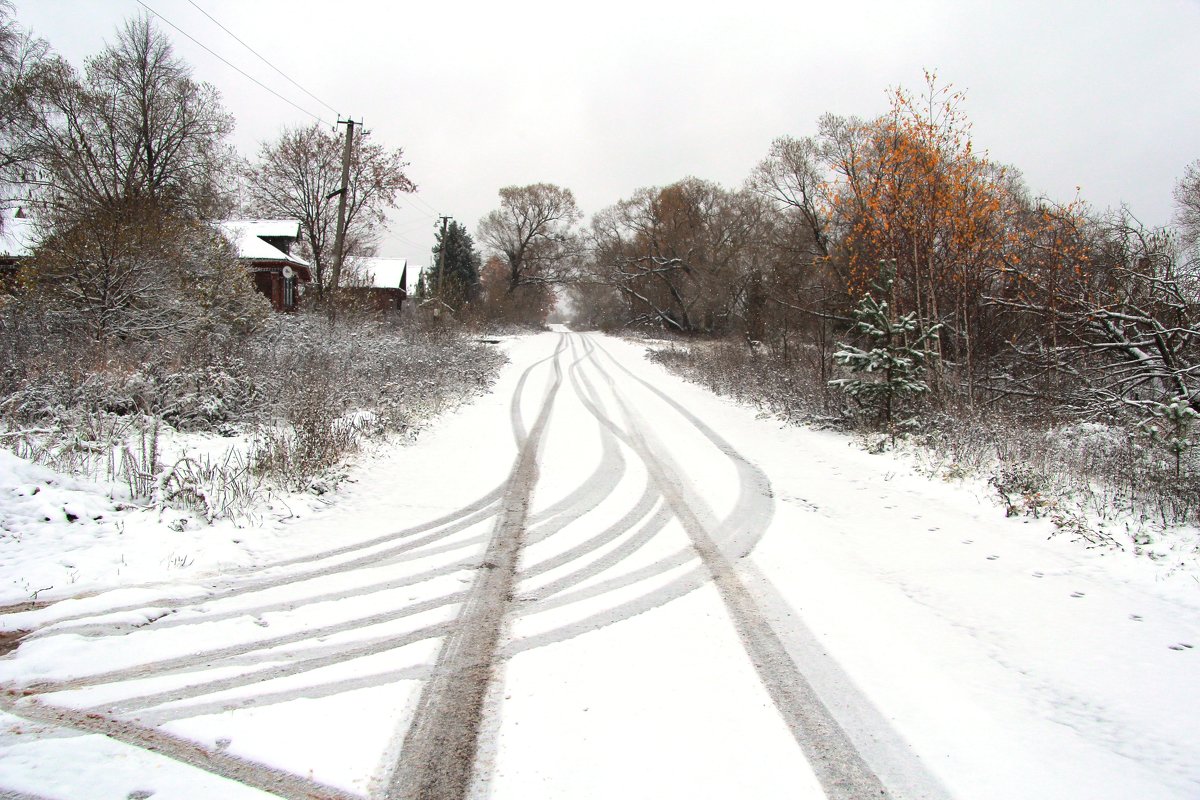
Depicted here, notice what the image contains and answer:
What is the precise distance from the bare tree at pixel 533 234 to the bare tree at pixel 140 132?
40.7 m

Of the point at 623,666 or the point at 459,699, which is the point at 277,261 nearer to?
the point at 459,699

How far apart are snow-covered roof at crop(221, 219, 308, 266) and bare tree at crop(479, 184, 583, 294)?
29.9 metres

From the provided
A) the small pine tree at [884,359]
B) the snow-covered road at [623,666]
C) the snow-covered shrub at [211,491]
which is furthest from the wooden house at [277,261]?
the snow-covered road at [623,666]

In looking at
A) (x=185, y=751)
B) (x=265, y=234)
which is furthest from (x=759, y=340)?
(x=265, y=234)

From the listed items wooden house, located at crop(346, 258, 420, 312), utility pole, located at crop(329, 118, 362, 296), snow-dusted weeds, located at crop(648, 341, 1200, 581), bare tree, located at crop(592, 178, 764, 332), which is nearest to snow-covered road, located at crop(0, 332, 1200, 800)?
snow-dusted weeds, located at crop(648, 341, 1200, 581)

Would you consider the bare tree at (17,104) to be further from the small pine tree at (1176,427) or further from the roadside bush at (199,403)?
the small pine tree at (1176,427)

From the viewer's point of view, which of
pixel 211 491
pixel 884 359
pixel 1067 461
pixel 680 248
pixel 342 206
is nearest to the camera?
pixel 211 491

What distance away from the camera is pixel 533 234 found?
212 feet

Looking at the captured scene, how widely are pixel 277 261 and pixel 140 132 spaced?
436 inches

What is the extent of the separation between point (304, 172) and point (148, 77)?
10.7 meters

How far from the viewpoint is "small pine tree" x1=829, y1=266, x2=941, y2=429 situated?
1035 cm

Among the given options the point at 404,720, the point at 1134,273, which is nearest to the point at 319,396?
the point at 404,720

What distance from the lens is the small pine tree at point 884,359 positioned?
10352mm

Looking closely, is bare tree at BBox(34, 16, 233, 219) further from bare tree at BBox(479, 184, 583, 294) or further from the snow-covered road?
bare tree at BBox(479, 184, 583, 294)
